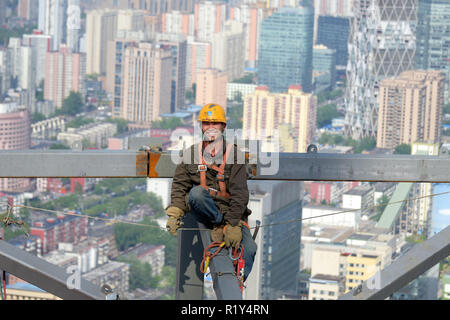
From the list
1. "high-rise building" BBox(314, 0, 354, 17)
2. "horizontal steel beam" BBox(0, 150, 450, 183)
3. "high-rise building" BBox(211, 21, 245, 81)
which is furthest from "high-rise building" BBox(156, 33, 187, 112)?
"horizontal steel beam" BBox(0, 150, 450, 183)

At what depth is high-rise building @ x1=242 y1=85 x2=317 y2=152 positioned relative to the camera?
48969mm

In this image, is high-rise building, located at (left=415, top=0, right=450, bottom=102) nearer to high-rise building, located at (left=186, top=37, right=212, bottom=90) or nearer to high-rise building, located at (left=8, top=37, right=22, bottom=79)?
high-rise building, located at (left=186, top=37, right=212, bottom=90)

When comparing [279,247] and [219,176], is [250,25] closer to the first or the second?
[279,247]

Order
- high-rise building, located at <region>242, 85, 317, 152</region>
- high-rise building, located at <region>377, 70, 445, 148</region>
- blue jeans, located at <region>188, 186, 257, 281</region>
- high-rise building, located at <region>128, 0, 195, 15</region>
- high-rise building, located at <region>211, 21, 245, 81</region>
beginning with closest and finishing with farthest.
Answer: blue jeans, located at <region>188, 186, 257, 281</region> → high-rise building, located at <region>377, 70, 445, 148</region> → high-rise building, located at <region>242, 85, 317, 152</region> → high-rise building, located at <region>211, 21, 245, 81</region> → high-rise building, located at <region>128, 0, 195, 15</region>

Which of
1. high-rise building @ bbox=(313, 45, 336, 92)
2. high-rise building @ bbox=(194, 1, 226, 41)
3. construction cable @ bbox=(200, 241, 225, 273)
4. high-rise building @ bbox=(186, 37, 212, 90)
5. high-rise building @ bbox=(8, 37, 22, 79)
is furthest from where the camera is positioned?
high-rise building @ bbox=(194, 1, 226, 41)

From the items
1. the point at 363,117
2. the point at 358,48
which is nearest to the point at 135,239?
the point at 363,117

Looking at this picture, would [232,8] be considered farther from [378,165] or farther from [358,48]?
[378,165]

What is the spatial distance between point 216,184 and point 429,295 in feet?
68.5

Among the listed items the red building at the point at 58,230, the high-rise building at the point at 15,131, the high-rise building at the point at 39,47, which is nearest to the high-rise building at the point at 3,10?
the high-rise building at the point at 39,47

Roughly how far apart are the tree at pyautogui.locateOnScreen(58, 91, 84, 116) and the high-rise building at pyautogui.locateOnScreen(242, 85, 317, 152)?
9.47m

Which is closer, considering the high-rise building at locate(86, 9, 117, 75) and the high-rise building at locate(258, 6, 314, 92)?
the high-rise building at locate(86, 9, 117, 75)

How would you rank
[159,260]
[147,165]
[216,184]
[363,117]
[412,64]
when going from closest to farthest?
[216,184]
[147,165]
[159,260]
[363,117]
[412,64]

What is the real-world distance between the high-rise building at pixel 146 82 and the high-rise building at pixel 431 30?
46.0ft

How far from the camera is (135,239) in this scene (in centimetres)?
3278
